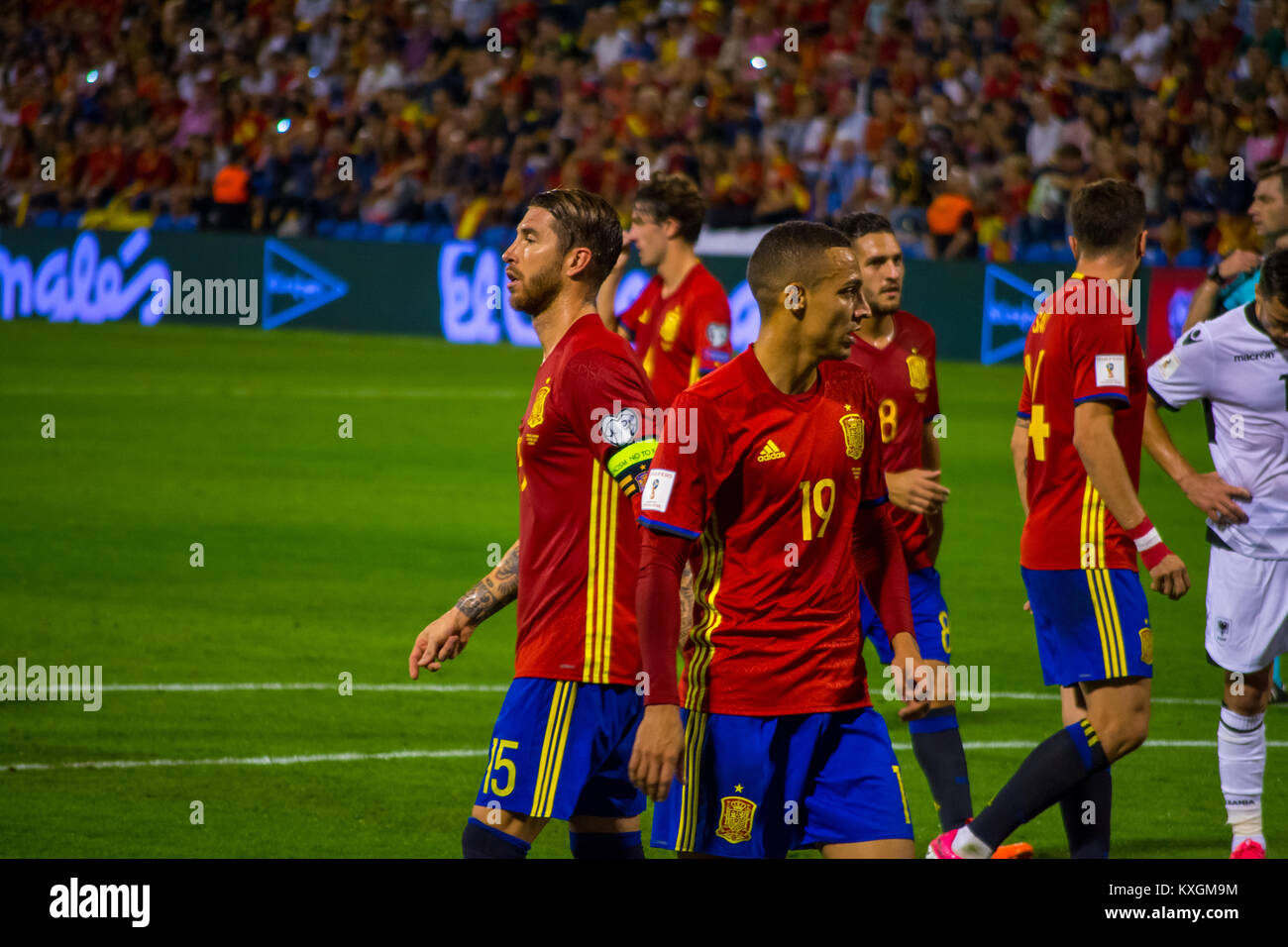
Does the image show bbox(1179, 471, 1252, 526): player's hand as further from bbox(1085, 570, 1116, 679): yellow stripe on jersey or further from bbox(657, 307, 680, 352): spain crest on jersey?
bbox(657, 307, 680, 352): spain crest on jersey

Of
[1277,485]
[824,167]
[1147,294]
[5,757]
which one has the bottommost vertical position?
[5,757]

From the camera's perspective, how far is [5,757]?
7.37 meters

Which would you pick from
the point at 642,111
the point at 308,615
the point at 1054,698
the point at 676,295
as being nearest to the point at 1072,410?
the point at 676,295

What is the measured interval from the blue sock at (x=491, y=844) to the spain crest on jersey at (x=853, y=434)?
1.25 metres

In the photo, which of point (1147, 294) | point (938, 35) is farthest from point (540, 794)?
point (938, 35)

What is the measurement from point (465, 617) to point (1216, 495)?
2.72m

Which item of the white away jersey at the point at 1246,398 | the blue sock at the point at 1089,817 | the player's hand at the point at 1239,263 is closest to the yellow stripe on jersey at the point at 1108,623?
the blue sock at the point at 1089,817

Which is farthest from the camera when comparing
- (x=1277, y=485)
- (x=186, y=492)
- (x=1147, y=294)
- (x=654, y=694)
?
(x=1147, y=294)

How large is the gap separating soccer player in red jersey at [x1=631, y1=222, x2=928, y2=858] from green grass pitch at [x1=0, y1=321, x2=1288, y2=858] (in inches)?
88.4

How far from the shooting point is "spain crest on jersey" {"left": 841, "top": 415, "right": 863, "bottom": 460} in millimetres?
4465

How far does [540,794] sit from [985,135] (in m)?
19.8

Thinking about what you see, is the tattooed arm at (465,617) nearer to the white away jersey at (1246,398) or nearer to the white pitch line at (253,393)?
the white away jersey at (1246,398)

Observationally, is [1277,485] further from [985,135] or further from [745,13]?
[745,13]
